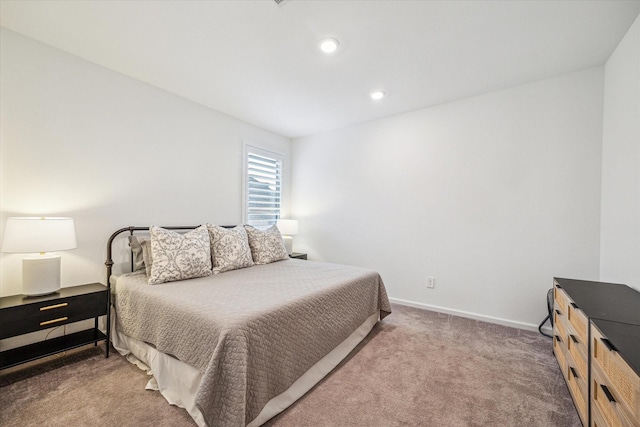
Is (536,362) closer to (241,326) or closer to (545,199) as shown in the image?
(545,199)

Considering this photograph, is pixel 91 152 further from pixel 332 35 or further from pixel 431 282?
pixel 431 282

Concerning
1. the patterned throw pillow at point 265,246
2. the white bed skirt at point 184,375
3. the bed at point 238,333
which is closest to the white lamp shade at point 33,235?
the bed at point 238,333

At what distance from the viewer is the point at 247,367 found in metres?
1.39

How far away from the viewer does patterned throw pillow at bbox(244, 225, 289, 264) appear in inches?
124

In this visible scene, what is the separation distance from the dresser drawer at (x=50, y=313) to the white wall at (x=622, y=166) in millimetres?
3863

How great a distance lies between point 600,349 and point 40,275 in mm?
3386

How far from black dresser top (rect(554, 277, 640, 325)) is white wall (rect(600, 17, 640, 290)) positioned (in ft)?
0.52

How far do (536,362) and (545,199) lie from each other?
1518 millimetres

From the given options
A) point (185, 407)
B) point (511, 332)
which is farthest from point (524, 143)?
point (185, 407)

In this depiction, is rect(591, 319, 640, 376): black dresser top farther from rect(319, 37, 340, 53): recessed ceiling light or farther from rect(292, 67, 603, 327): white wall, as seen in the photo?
rect(319, 37, 340, 53): recessed ceiling light

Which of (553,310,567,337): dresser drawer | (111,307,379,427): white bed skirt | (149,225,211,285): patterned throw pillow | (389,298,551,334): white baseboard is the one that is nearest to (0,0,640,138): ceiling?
(149,225,211,285): patterned throw pillow

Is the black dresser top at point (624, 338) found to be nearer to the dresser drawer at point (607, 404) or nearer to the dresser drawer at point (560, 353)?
the dresser drawer at point (607, 404)

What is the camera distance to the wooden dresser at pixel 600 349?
999mm

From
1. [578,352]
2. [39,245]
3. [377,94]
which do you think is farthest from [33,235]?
[578,352]
